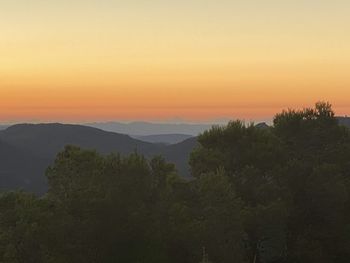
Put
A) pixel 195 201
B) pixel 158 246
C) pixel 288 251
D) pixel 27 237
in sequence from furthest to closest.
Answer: pixel 288 251
pixel 195 201
pixel 158 246
pixel 27 237

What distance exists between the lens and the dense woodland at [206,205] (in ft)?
103

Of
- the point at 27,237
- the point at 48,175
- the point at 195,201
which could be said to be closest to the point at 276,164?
the point at 195,201

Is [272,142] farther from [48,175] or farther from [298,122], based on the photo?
[48,175]

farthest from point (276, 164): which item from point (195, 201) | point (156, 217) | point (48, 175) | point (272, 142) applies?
point (48, 175)

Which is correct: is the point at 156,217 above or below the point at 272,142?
below

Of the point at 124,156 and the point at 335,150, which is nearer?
the point at 124,156

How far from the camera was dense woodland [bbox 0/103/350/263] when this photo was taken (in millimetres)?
31375

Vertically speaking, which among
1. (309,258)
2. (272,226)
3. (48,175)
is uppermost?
(48,175)

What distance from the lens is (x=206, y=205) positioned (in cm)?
3356

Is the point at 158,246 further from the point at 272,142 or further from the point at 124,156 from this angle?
the point at 272,142

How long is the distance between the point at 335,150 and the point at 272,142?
20.1 ft

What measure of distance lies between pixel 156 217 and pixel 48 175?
8080 mm

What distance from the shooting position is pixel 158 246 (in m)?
32.4

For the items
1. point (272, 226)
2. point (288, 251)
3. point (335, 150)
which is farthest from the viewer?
point (335, 150)
